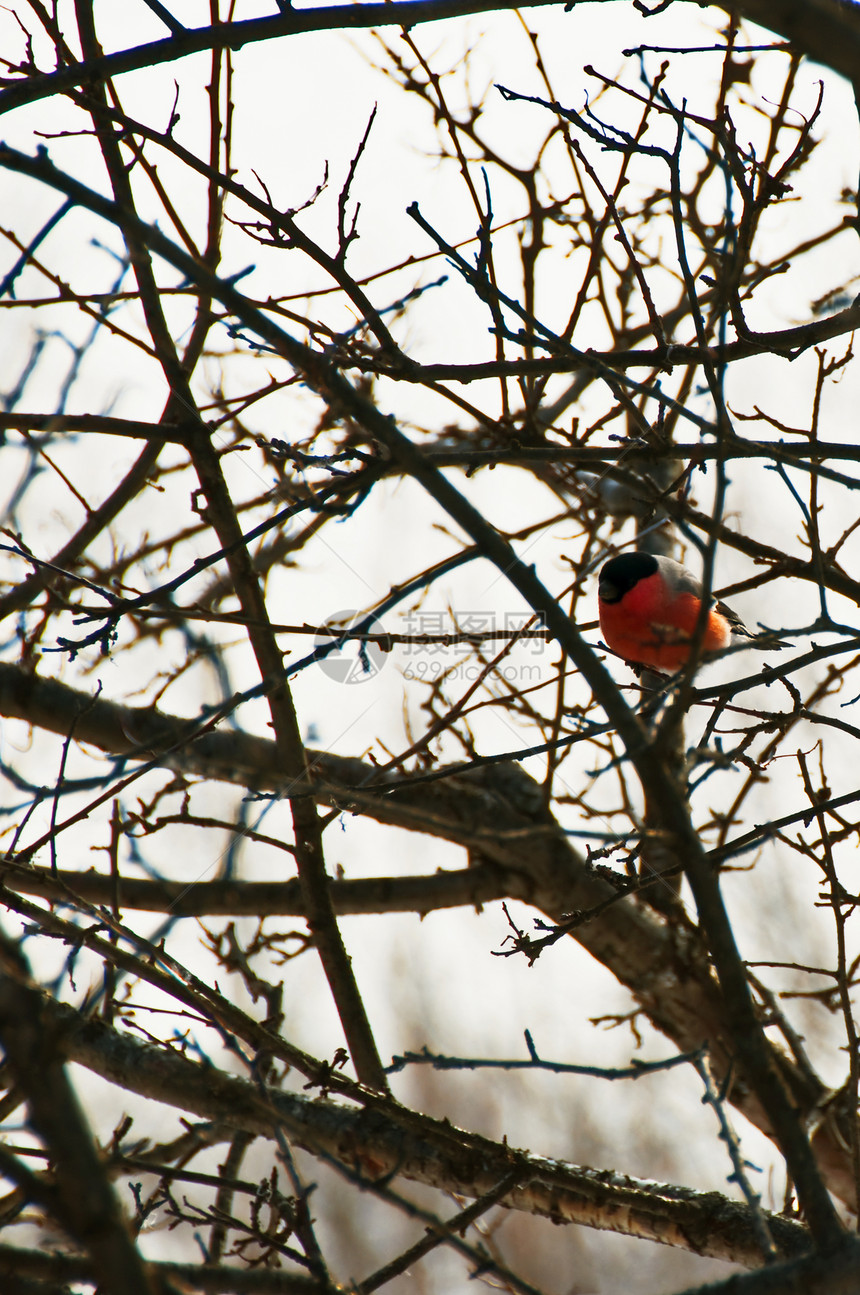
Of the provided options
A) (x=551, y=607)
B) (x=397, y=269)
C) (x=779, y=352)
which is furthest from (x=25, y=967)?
(x=397, y=269)

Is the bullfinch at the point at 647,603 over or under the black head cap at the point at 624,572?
under

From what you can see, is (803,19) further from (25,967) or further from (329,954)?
(329,954)

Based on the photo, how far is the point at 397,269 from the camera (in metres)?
2.42

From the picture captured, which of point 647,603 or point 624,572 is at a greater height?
point 624,572

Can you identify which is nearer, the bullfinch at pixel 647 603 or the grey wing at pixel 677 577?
the bullfinch at pixel 647 603

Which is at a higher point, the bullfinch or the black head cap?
the black head cap

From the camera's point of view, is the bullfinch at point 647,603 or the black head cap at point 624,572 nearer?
the bullfinch at point 647,603

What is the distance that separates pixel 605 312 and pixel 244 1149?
98.7 inches

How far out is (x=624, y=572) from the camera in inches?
145

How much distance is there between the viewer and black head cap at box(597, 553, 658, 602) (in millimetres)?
3639

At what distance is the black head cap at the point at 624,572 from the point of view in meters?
3.64

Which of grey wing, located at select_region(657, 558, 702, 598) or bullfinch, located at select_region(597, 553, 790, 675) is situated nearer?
bullfinch, located at select_region(597, 553, 790, 675)

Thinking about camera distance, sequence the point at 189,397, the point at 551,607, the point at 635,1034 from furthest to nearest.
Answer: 1. the point at 635,1034
2. the point at 189,397
3. the point at 551,607

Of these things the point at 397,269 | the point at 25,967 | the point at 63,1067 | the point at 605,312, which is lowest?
the point at 63,1067
